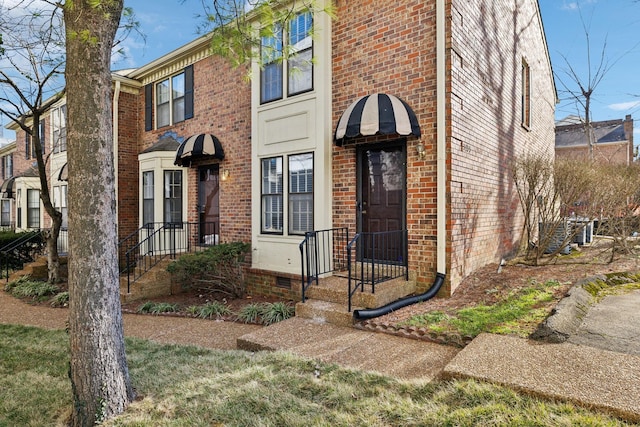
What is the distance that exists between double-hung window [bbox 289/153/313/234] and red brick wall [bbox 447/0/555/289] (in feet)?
8.44

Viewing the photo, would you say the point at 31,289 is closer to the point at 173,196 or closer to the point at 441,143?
the point at 173,196

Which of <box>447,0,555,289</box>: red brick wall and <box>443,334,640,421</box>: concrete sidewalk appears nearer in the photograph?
<box>443,334,640,421</box>: concrete sidewalk

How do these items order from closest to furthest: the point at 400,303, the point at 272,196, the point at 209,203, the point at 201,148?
the point at 400,303
the point at 272,196
the point at 201,148
the point at 209,203

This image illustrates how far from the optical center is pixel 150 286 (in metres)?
8.40

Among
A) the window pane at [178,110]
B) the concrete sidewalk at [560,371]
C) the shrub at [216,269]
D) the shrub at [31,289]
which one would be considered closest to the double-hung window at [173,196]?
the window pane at [178,110]

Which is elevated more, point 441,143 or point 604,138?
point 604,138

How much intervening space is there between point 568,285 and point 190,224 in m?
8.21

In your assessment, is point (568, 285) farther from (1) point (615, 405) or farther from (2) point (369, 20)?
(2) point (369, 20)

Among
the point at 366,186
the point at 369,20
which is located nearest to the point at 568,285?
the point at 366,186

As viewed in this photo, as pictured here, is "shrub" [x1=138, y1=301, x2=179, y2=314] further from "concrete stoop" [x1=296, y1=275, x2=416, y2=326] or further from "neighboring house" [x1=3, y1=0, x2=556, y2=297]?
"concrete stoop" [x1=296, y1=275, x2=416, y2=326]

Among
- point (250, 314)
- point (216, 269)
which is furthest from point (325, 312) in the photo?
point (216, 269)

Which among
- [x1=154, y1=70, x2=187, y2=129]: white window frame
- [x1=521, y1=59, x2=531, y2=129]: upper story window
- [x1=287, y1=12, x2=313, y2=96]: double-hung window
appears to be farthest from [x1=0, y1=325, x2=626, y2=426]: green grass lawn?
[x1=521, y1=59, x2=531, y2=129]: upper story window

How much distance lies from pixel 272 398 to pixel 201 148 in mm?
6782

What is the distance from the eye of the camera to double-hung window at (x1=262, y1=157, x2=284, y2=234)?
25.0ft
